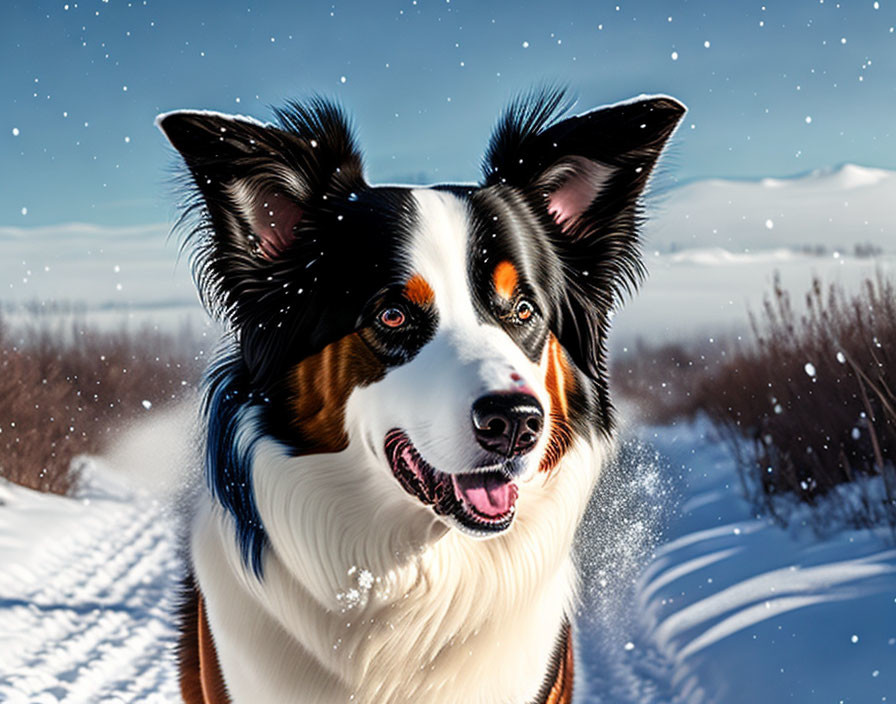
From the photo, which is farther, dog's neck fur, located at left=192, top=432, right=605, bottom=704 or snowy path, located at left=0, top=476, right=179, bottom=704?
snowy path, located at left=0, top=476, right=179, bottom=704

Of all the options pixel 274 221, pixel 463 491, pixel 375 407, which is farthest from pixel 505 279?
pixel 274 221

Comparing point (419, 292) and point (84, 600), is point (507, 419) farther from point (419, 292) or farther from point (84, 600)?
point (84, 600)

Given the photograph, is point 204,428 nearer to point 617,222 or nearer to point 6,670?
point 617,222

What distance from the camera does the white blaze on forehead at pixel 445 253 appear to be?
2320 millimetres

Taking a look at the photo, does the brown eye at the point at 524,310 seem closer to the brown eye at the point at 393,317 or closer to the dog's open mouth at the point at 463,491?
the brown eye at the point at 393,317

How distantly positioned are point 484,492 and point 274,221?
3.90 ft

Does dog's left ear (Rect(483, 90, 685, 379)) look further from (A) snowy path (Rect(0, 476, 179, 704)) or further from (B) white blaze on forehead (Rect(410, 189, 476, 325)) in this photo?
(A) snowy path (Rect(0, 476, 179, 704))

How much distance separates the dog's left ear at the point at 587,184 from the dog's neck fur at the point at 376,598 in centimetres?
55

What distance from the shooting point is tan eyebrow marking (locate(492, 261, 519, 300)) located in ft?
7.90

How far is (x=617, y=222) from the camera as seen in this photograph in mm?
2936

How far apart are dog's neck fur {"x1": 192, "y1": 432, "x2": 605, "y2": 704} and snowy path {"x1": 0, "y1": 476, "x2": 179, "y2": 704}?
2.72ft

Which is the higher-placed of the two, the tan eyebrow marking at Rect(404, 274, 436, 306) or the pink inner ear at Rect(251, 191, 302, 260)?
the pink inner ear at Rect(251, 191, 302, 260)

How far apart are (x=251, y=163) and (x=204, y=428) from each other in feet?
3.24

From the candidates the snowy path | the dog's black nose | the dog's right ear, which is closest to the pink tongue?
the dog's black nose
